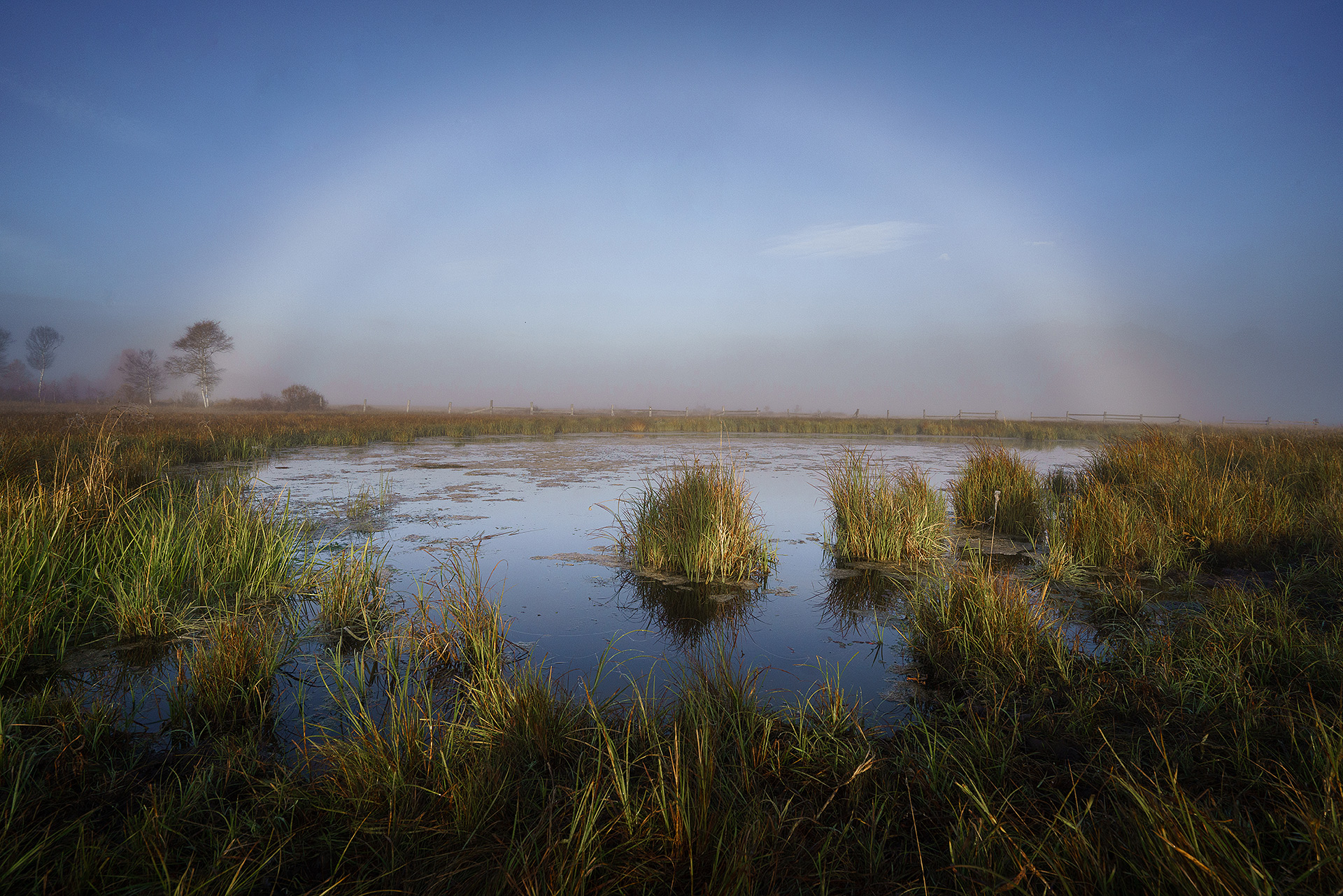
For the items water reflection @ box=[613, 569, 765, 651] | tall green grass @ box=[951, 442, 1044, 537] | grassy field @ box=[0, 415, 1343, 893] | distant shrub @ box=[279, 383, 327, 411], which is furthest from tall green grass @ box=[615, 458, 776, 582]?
distant shrub @ box=[279, 383, 327, 411]

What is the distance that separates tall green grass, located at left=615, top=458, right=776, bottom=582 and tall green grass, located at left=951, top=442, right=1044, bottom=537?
10.9 feet

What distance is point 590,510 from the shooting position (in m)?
8.92

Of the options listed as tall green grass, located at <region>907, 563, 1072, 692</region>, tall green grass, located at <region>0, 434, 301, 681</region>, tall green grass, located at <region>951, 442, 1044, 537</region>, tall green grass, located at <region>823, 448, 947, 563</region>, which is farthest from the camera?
tall green grass, located at <region>951, 442, 1044, 537</region>

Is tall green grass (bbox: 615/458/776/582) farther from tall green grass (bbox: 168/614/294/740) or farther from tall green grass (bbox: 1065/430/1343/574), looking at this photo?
tall green grass (bbox: 168/614/294/740)

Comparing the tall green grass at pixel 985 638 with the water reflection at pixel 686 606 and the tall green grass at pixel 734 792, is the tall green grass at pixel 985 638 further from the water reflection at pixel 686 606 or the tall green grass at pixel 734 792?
the water reflection at pixel 686 606

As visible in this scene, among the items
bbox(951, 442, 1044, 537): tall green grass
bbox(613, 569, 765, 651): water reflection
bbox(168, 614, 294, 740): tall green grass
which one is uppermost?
bbox(951, 442, 1044, 537): tall green grass

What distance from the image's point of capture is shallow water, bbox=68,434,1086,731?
11.5 ft

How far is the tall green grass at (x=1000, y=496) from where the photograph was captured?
301 inches

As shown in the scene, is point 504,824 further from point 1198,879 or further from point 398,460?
point 398,460

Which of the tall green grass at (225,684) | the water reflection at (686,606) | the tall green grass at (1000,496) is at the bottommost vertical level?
the water reflection at (686,606)

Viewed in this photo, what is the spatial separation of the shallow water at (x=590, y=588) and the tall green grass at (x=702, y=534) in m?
0.26

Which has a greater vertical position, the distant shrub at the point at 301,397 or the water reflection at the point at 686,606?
the distant shrub at the point at 301,397

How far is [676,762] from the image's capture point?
198 cm

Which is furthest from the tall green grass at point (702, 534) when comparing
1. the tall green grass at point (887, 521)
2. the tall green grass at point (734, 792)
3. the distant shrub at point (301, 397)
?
the distant shrub at point (301, 397)
